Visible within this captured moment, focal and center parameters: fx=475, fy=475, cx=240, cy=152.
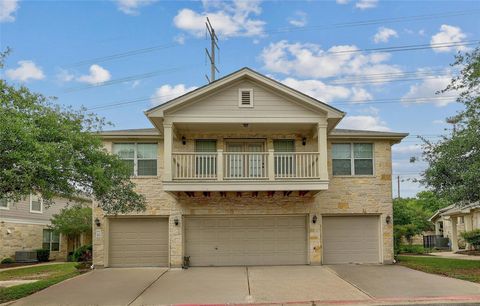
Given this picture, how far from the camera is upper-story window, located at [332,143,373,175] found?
18.8 metres

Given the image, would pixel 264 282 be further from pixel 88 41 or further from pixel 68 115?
pixel 88 41

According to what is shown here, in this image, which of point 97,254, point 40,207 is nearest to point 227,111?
point 97,254

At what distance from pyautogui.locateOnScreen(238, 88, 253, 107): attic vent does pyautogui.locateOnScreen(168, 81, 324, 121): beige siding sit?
12 cm

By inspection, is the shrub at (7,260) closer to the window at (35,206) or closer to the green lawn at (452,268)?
the window at (35,206)

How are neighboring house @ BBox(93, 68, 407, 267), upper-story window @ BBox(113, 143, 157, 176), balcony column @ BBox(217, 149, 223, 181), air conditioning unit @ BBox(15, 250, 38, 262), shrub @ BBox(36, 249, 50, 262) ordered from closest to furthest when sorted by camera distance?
balcony column @ BBox(217, 149, 223, 181)
neighboring house @ BBox(93, 68, 407, 267)
upper-story window @ BBox(113, 143, 157, 176)
air conditioning unit @ BBox(15, 250, 38, 262)
shrub @ BBox(36, 249, 50, 262)

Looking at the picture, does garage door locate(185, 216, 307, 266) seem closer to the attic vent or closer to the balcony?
the balcony

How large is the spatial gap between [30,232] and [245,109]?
1732 cm

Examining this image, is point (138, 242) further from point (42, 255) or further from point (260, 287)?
point (42, 255)

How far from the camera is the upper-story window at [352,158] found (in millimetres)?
18766

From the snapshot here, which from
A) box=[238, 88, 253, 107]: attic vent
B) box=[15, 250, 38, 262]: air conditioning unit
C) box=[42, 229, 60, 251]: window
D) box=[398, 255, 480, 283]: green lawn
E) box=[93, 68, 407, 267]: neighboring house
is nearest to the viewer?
box=[398, 255, 480, 283]: green lawn

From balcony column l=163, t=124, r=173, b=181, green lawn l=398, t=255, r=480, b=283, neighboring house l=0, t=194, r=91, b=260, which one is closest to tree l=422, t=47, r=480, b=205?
green lawn l=398, t=255, r=480, b=283

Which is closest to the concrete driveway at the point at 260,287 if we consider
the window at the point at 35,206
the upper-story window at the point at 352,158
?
the upper-story window at the point at 352,158

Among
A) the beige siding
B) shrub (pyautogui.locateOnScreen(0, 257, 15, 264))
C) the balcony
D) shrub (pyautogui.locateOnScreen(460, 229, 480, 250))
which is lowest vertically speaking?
shrub (pyautogui.locateOnScreen(0, 257, 15, 264))

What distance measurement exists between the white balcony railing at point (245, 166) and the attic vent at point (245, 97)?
6.11 ft
